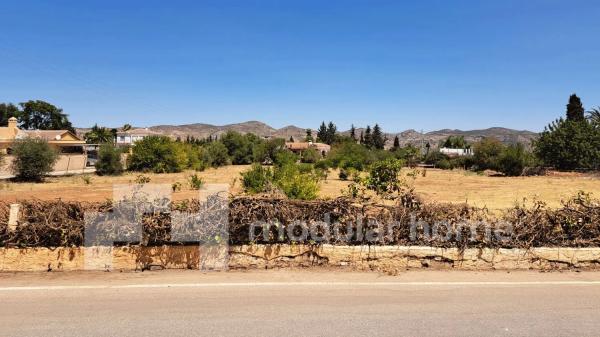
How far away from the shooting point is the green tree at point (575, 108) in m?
63.2

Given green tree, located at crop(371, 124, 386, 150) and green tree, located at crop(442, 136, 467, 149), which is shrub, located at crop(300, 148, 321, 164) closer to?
green tree, located at crop(371, 124, 386, 150)

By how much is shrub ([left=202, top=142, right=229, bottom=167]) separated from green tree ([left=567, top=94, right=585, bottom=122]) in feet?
169

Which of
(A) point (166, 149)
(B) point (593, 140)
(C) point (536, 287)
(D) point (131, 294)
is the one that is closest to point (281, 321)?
(D) point (131, 294)

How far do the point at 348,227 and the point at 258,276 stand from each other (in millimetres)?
1639

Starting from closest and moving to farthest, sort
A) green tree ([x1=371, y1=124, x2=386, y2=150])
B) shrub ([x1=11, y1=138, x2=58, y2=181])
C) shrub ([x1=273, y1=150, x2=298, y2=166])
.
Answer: shrub ([x1=273, y1=150, x2=298, y2=166]) → shrub ([x1=11, y1=138, x2=58, y2=181]) → green tree ([x1=371, y1=124, x2=386, y2=150])

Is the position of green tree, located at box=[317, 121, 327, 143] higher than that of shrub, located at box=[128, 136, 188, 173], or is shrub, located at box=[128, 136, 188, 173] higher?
green tree, located at box=[317, 121, 327, 143]

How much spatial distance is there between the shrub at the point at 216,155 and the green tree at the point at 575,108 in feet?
169

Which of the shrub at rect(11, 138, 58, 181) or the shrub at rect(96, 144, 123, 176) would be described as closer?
the shrub at rect(11, 138, 58, 181)

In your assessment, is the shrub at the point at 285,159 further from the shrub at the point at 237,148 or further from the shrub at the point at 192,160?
the shrub at the point at 237,148

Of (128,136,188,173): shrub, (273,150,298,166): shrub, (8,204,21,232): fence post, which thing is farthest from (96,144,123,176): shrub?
(8,204,21,232): fence post

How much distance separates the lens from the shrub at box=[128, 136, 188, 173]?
47.5 metres

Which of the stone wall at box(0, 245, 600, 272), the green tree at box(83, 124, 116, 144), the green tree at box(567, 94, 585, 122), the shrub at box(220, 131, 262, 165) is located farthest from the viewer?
the green tree at box(83, 124, 116, 144)

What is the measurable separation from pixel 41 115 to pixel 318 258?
123549 mm

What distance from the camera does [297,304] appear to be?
494 centimetres
